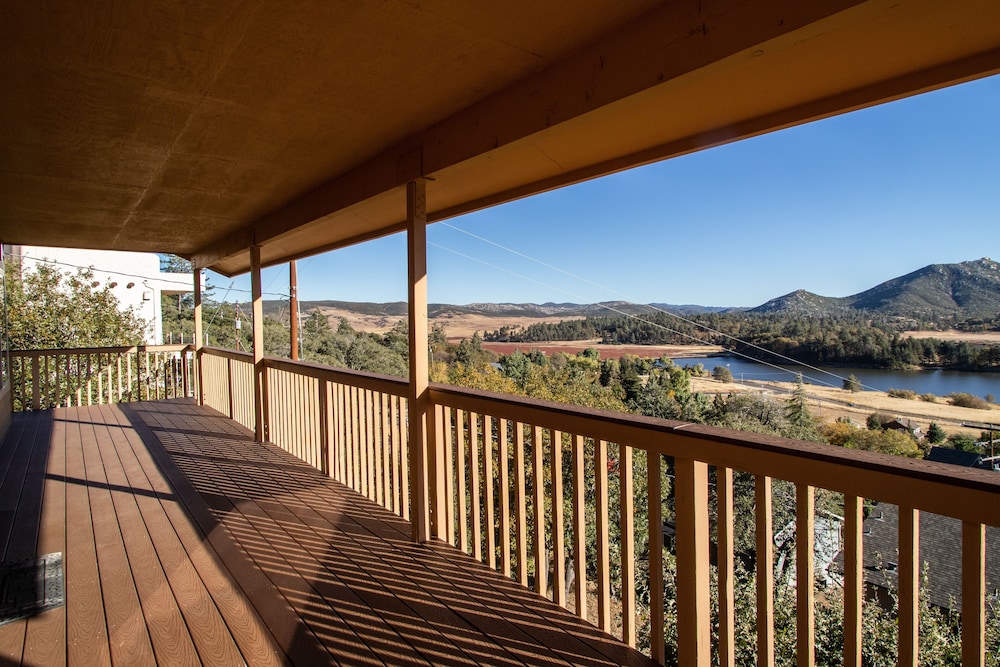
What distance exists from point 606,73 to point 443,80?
0.71m

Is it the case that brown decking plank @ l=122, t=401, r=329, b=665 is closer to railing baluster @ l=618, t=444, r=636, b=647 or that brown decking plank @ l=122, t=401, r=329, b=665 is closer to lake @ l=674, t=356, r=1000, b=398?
railing baluster @ l=618, t=444, r=636, b=647

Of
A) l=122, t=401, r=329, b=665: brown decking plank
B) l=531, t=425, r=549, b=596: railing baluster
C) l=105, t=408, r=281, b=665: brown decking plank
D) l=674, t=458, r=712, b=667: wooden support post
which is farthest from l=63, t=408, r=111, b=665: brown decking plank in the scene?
l=674, t=458, r=712, b=667: wooden support post

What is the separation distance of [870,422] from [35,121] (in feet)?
41.2

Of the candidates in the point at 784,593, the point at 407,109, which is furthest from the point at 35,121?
the point at 784,593

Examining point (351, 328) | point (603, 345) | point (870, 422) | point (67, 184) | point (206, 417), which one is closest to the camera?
point (67, 184)

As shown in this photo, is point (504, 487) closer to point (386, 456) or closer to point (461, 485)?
point (461, 485)

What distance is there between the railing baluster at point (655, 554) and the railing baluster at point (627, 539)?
0.08 metres

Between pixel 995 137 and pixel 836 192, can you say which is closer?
pixel 995 137

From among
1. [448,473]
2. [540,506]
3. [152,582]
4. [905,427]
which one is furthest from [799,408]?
[152,582]

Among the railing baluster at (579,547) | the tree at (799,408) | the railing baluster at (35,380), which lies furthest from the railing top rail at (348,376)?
the tree at (799,408)

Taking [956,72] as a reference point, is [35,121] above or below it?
above

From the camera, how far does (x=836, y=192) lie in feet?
74.3

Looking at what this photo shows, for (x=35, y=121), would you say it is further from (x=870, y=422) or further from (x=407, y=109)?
(x=870, y=422)

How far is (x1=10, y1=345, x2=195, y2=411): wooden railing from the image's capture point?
696 centimetres
